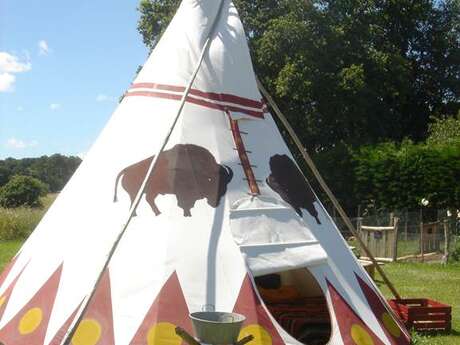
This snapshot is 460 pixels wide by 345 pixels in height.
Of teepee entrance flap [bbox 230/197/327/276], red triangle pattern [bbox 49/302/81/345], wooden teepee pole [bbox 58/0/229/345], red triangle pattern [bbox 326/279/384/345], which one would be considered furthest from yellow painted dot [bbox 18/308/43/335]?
red triangle pattern [bbox 326/279/384/345]

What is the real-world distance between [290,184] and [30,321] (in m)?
2.80

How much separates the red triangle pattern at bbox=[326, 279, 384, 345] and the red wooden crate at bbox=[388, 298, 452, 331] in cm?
259

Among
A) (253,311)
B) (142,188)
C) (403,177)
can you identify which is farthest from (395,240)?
(142,188)

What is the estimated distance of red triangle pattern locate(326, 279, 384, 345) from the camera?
582 cm

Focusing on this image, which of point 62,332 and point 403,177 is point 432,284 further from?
point 62,332

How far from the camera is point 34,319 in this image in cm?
569

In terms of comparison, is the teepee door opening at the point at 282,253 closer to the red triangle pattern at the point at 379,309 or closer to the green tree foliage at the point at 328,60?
the red triangle pattern at the point at 379,309

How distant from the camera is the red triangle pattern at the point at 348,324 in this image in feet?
19.1

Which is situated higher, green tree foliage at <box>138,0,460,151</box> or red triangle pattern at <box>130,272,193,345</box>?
green tree foliage at <box>138,0,460,151</box>

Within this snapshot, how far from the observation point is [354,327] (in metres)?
5.92

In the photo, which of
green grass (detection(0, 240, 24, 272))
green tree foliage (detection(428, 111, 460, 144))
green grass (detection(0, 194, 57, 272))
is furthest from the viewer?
green tree foliage (detection(428, 111, 460, 144))

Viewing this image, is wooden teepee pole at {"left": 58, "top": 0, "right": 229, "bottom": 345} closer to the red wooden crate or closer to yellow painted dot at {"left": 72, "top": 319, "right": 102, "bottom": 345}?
yellow painted dot at {"left": 72, "top": 319, "right": 102, "bottom": 345}

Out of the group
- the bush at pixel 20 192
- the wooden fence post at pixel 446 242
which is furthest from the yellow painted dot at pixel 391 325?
the bush at pixel 20 192

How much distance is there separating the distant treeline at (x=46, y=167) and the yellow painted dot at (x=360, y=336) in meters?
45.5
